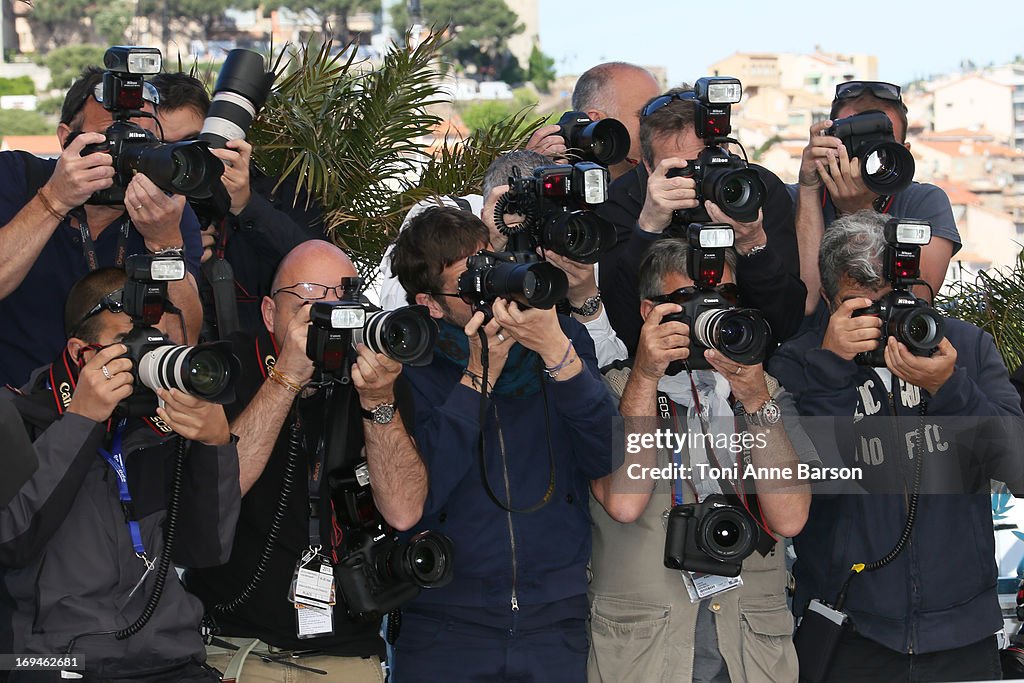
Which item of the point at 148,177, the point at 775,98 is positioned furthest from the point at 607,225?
the point at 775,98

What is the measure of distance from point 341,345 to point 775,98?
45.9 meters

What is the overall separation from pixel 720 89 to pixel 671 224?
1.20 ft

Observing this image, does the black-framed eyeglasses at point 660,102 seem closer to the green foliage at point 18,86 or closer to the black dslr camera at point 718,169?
the black dslr camera at point 718,169

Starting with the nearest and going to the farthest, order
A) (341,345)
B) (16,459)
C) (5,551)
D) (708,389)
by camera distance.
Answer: (16,459), (5,551), (341,345), (708,389)

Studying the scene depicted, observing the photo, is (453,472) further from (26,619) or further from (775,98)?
(775,98)

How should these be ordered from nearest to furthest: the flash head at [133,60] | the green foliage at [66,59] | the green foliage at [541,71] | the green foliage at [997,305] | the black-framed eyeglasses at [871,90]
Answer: the flash head at [133,60], the black-framed eyeglasses at [871,90], the green foliage at [997,305], the green foliage at [541,71], the green foliage at [66,59]

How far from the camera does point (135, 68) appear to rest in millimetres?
3119

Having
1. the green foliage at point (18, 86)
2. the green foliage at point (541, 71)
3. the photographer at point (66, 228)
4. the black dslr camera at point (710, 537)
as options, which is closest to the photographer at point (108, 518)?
the photographer at point (66, 228)

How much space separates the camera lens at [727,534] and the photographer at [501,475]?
0.89ft

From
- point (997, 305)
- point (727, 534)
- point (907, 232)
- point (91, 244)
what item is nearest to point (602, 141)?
point (907, 232)

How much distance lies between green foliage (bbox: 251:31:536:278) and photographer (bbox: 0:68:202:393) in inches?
53.8

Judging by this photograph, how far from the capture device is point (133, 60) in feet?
10.2

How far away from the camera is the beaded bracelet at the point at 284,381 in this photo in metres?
2.86

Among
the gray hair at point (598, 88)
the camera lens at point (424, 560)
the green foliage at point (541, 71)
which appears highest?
the green foliage at point (541, 71)
